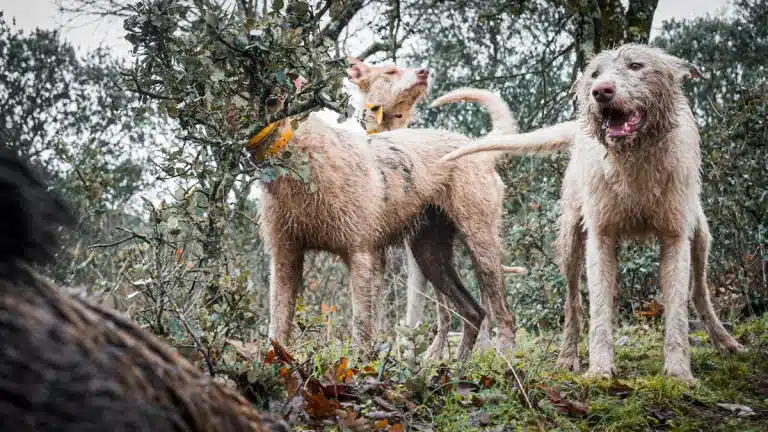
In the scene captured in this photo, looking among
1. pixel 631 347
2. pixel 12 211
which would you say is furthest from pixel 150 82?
pixel 631 347

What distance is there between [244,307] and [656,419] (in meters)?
2.33

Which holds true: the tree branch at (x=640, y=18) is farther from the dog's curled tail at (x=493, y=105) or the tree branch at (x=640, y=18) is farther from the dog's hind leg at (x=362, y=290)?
the dog's hind leg at (x=362, y=290)

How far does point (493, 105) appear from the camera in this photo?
7410 mm

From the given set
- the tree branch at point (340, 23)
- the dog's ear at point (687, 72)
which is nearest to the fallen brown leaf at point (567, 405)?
the dog's ear at point (687, 72)

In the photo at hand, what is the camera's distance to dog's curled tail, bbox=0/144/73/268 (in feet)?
4.95

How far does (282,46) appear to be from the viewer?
13.3 feet

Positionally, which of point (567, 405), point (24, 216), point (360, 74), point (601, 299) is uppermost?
point (360, 74)

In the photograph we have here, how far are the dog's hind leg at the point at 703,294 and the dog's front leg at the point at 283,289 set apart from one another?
3.21m

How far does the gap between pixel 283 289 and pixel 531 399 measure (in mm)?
2400

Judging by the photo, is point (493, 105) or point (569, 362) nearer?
point (569, 362)

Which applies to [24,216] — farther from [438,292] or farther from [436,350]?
[438,292]

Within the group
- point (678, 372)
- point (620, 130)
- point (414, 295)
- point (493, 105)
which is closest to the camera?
point (678, 372)

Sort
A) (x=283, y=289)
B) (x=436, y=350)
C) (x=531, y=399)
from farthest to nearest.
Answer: (x=436, y=350)
(x=283, y=289)
(x=531, y=399)

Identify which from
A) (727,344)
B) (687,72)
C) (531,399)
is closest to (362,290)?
(531,399)
